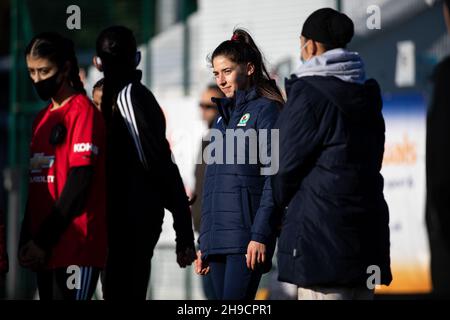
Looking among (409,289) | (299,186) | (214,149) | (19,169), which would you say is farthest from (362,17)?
(299,186)

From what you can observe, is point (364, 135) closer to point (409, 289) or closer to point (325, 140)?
point (325, 140)

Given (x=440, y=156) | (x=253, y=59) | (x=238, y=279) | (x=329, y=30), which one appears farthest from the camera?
(x=253, y=59)

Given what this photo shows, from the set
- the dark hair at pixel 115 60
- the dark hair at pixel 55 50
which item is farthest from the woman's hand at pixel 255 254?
the dark hair at pixel 55 50

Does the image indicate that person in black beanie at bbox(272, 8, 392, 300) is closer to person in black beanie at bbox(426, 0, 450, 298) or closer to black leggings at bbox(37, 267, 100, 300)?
person in black beanie at bbox(426, 0, 450, 298)

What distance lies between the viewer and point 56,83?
524cm

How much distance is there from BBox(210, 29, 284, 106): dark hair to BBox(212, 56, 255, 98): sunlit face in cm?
2

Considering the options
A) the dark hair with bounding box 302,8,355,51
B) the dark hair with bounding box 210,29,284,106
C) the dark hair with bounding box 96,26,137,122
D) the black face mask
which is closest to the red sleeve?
the black face mask

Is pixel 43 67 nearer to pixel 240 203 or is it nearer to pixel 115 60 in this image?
pixel 115 60

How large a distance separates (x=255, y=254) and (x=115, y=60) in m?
1.21

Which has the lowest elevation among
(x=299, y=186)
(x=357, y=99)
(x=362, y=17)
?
(x=299, y=186)

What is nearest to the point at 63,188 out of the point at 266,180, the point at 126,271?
the point at 126,271

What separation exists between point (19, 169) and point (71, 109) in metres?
6.34

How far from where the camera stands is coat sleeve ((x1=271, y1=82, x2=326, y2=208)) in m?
4.72

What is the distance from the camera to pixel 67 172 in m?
5.04
